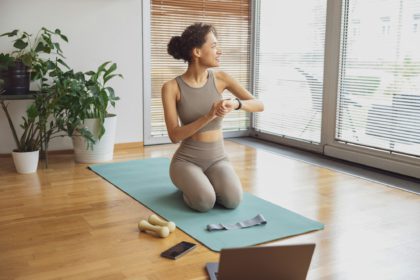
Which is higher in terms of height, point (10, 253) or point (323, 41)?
point (323, 41)

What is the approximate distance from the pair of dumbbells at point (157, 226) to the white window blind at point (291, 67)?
2.48 meters

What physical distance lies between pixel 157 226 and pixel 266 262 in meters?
1.18

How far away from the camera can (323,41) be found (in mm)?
4574

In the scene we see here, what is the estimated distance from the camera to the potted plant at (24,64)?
13.3ft

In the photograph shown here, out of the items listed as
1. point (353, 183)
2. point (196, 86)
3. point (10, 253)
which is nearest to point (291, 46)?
point (353, 183)

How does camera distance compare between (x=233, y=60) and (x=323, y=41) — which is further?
(x=233, y=60)

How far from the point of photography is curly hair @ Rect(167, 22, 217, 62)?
3.01 metres

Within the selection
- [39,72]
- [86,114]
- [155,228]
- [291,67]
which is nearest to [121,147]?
[86,114]

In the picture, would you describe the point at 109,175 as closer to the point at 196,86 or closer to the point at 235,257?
the point at 196,86

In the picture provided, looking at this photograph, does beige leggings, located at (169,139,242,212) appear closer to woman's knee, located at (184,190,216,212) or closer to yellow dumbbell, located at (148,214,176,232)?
woman's knee, located at (184,190,216,212)

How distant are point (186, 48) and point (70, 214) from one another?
121 cm

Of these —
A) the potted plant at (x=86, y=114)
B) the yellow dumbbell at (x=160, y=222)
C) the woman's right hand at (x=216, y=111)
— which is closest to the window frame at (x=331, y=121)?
the potted plant at (x=86, y=114)

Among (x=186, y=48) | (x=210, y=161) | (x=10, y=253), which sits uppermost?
(x=186, y=48)

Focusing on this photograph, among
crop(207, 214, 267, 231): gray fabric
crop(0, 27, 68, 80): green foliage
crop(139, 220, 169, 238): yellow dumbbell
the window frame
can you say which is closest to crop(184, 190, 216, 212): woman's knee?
crop(207, 214, 267, 231): gray fabric
